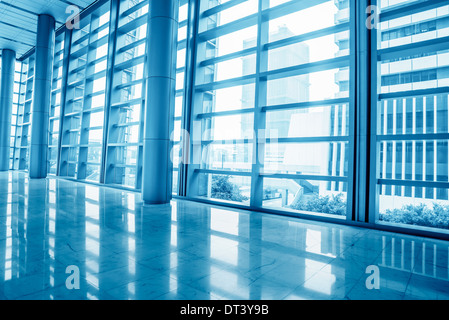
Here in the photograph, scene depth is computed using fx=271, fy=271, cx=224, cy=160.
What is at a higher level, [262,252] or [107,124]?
[107,124]

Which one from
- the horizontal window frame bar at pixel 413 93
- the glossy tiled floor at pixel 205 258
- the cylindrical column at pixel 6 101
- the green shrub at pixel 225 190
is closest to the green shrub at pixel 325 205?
the glossy tiled floor at pixel 205 258

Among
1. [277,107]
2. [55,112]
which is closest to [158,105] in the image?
[277,107]

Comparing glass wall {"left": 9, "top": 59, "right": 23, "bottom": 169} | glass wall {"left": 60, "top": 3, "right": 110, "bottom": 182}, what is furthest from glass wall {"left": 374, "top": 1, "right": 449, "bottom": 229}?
glass wall {"left": 9, "top": 59, "right": 23, "bottom": 169}

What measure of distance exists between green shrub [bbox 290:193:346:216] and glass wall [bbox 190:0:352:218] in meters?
0.02

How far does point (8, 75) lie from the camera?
65.8ft

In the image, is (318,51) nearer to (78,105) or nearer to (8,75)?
(78,105)

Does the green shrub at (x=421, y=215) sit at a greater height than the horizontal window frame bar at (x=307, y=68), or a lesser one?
lesser

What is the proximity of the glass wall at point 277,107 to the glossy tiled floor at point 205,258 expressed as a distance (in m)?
1.64

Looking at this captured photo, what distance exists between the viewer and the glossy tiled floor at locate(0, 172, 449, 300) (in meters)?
2.66

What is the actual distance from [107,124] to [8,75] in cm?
1384

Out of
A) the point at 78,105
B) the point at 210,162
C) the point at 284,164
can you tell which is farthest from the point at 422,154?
the point at 78,105

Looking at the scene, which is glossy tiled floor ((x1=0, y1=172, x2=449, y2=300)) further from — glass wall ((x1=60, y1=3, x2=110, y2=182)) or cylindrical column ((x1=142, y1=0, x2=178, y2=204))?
A: glass wall ((x1=60, y1=3, x2=110, y2=182))

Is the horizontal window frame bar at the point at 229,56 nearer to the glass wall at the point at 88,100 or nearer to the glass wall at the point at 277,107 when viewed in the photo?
the glass wall at the point at 277,107

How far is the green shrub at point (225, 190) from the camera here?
8773 mm
